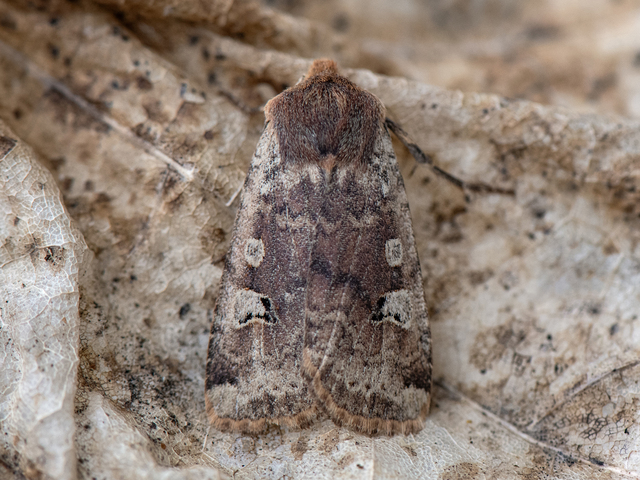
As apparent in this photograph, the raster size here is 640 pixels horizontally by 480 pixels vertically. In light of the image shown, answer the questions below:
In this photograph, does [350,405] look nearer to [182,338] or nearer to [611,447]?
[182,338]

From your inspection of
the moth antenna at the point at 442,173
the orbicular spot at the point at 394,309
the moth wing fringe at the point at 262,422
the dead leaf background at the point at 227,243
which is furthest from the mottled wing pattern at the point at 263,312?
the moth antenna at the point at 442,173

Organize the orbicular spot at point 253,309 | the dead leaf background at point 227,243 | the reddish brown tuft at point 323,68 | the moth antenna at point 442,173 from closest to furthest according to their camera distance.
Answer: the dead leaf background at point 227,243
the orbicular spot at point 253,309
the reddish brown tuft at point 323,68
the moth antenna at point 442,173

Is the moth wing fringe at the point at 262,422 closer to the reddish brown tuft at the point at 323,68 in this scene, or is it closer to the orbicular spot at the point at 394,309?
the orbicular spot at the point at 394,309

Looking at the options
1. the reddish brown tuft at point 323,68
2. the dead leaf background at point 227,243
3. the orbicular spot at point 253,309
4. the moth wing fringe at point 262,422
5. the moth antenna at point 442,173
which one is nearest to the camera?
the dead leaf background at point 227,243

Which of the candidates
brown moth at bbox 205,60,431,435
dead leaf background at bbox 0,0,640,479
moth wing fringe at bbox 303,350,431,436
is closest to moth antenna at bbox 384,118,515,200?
dead leaf background at bbox 0,0,640,479

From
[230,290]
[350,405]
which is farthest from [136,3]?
[350,405]

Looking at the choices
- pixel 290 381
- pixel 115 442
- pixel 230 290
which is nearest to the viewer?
pixel 115 442

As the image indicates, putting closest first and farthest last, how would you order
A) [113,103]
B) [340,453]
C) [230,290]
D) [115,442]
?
[115,442]
[340,453]
[230,290]
[113,103]

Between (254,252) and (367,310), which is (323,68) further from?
(367,310)

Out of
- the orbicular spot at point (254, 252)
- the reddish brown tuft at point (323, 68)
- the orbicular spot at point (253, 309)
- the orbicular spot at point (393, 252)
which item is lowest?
the orbicular spot at point (253, 309)
